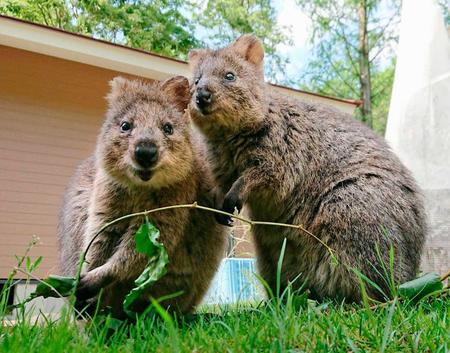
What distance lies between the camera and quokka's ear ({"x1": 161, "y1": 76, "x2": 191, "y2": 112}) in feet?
14.0

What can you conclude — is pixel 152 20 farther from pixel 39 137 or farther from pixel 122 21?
pixel 39 137

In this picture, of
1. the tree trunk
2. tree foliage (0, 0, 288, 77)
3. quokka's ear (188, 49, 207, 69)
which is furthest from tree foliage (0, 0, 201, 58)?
quokka's ear (188, 49, 207, 69)

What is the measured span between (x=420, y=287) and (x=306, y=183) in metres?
1.21

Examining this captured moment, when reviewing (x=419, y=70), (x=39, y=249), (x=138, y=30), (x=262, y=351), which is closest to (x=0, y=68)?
(x=39, y=249)

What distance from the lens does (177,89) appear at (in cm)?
430

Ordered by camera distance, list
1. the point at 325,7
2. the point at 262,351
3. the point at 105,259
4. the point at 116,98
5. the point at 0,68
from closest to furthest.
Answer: the point at 262,351
the point at 105,259
the point at 116,98
the point at 0,68
the point at 325,7

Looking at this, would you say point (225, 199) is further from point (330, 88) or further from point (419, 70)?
point (330, 88)

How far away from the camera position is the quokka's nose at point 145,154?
3594 mm

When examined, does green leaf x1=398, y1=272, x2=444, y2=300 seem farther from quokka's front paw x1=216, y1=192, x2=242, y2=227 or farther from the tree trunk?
the tree trunk

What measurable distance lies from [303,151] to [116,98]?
1.54 metres

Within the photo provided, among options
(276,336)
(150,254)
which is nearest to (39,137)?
(150,254)

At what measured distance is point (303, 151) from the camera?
455 cm

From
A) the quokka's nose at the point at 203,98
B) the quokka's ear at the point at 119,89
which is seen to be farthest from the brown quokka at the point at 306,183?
the quokka's ear at the point at 119,89

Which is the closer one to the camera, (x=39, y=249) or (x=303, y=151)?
(x=303, y=151)
